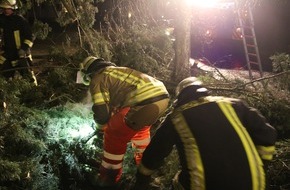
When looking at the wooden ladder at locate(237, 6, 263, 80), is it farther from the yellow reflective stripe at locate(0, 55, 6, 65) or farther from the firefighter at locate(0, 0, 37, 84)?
the yellow reflective stripe at locate(0, 55, 6, 65)

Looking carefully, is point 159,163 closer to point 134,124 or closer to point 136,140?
point 134,124

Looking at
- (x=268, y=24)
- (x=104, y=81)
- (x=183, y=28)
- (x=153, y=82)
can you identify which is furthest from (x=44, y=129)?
(x=268, y=24)

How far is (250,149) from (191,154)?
1.32 feet

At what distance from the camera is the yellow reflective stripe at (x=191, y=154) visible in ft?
7.55

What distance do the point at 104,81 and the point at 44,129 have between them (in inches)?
44.9

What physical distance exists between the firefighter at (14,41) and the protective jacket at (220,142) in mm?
4315

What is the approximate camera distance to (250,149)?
230cm

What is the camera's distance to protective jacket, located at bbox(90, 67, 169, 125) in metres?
3.81

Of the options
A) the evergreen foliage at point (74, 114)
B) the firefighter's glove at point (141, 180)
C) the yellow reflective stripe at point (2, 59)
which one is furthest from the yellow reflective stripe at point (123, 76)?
the yellow reflective stripe at point (2, 59)

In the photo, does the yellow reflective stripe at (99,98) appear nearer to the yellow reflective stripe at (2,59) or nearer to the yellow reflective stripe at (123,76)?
the yellow reflective stripe at (123,76)

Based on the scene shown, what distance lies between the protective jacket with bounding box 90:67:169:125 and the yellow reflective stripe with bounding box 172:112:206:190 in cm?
138

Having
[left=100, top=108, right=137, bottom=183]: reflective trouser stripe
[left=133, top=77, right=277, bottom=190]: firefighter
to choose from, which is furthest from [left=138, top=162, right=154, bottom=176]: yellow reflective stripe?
[left=100, top=108, right=137, bottom=183]: reflective trouser stripe

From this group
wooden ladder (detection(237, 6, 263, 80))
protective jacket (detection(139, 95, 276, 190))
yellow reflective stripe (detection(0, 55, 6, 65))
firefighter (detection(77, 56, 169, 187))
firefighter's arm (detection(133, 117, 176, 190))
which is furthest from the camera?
wooden ladder (detection(237, 6, 263, 80))

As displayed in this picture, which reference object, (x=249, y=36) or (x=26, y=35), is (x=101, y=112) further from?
(x=249, y=36)
